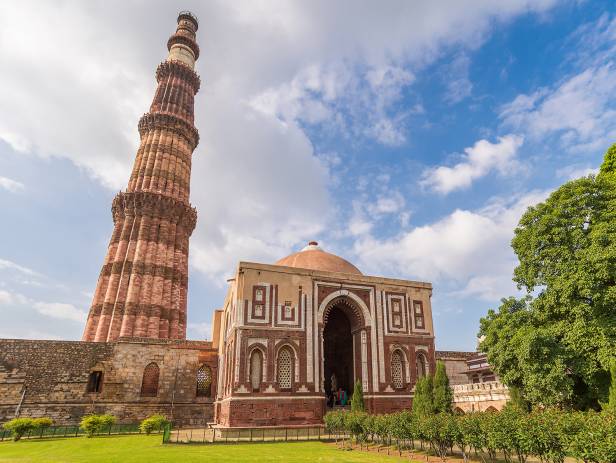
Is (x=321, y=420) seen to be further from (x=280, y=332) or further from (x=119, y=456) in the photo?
(x=119, y=456)

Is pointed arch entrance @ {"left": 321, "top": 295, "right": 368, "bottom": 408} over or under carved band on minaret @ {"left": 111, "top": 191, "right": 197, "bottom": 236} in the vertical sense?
under

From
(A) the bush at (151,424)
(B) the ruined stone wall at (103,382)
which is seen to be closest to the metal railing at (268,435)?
(A) the bush at (151,424)

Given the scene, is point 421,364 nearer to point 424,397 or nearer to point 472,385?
point 472,385

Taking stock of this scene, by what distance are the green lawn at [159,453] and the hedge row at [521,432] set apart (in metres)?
1.34

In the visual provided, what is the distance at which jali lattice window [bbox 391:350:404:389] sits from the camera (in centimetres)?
2220

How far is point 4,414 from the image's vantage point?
21.1m

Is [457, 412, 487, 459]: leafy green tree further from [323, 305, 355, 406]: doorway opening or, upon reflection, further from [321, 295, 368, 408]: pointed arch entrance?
[323, 305, 355, 406]: doorway opening

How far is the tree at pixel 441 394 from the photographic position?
53.8 feet

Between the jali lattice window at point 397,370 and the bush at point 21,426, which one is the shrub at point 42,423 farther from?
the jali lattice window at point 397,370

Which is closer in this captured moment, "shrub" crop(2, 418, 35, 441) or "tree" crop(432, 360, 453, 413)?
"tree" crop(432, 360, 453, 413)

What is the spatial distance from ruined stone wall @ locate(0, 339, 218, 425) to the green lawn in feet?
16.9

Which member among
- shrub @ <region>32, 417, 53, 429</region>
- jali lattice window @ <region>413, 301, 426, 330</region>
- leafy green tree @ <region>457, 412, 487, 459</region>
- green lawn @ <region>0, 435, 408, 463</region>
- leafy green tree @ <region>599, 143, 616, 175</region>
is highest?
leafy green tree @ <region>599, 143, 616, 175</region>

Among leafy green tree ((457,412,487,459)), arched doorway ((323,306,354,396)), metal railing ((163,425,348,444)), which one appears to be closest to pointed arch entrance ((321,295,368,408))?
arched doorway ((323,306,354,396))

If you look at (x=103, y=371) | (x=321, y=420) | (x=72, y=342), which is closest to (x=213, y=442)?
(x=321, y=420)
